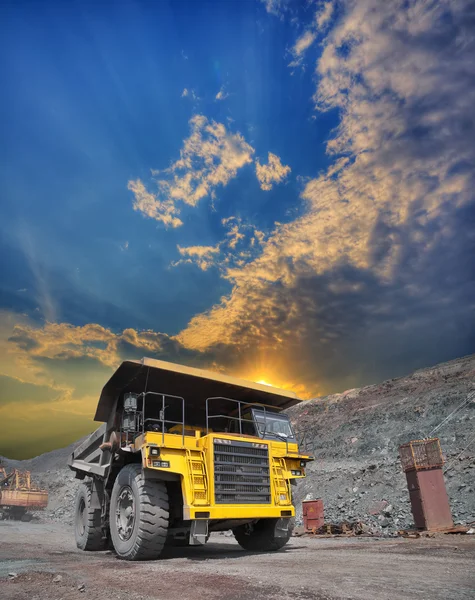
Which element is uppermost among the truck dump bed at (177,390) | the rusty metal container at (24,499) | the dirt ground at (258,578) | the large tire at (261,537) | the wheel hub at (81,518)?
the truck dump bed at (177,390)

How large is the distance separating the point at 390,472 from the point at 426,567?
1531 centimetres

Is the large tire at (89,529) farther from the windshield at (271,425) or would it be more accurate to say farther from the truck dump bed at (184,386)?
the windshield at (271,425)

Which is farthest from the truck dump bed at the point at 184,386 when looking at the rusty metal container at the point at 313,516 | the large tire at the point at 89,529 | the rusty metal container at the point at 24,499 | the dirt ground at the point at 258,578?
the rusty metal container at the point at 24,499

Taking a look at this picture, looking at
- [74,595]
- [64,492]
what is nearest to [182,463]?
[74,595]

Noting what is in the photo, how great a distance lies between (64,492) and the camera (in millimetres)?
38062

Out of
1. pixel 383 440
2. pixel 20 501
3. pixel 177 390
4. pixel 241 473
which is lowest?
pixel 241 473

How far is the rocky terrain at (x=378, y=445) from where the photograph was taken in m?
16.5

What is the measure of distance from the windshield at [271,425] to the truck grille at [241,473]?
0.85m

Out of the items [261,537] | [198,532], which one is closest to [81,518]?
[261,537]

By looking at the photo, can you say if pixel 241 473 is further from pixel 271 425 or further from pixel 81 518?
pixel 81 518

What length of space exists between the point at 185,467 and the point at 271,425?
2616mm

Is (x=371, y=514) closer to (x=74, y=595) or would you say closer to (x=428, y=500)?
(x=428, y=500)

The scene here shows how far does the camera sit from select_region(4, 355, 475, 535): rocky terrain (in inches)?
650

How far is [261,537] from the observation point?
9.20 m
